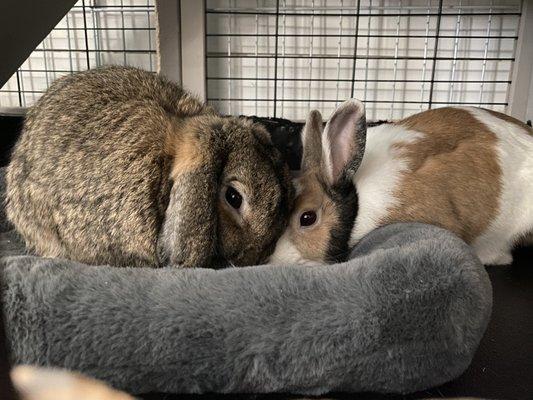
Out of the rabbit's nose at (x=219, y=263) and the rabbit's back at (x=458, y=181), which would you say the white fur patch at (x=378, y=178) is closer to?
the rabbit's back at (x=458, y=181)

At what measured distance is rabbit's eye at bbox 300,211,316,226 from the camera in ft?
4.41

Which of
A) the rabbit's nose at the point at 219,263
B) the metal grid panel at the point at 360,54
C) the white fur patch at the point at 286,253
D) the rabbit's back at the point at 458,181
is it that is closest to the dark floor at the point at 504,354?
the rabbit's back at the point at 458,181

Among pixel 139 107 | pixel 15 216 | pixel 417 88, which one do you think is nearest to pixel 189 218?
pixel 139 107

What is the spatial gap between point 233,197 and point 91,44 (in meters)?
2.02

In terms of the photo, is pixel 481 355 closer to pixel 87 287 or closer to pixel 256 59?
pixel 87 287

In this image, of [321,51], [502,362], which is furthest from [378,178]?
[321,51]

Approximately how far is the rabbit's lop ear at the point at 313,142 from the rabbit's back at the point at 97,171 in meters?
0.33

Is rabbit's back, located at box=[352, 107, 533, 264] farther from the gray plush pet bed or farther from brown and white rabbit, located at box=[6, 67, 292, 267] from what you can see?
the gray plush pet bed

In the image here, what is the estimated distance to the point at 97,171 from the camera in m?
1.11

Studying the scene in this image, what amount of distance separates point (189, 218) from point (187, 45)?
166 centimetres

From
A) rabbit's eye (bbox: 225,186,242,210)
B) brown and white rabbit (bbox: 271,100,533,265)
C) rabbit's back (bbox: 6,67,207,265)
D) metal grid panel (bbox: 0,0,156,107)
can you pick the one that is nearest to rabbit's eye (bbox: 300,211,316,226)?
brown and white rabbit (bbox: 271,100,533,265)

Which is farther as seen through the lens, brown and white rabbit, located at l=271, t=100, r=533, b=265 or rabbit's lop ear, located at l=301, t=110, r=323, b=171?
rabbit's lop ear, located at l=301, t=110, r=323, b=171

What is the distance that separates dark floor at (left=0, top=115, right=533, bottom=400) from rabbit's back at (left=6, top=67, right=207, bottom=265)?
15.2 inches

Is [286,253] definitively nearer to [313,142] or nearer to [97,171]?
[313,142]
